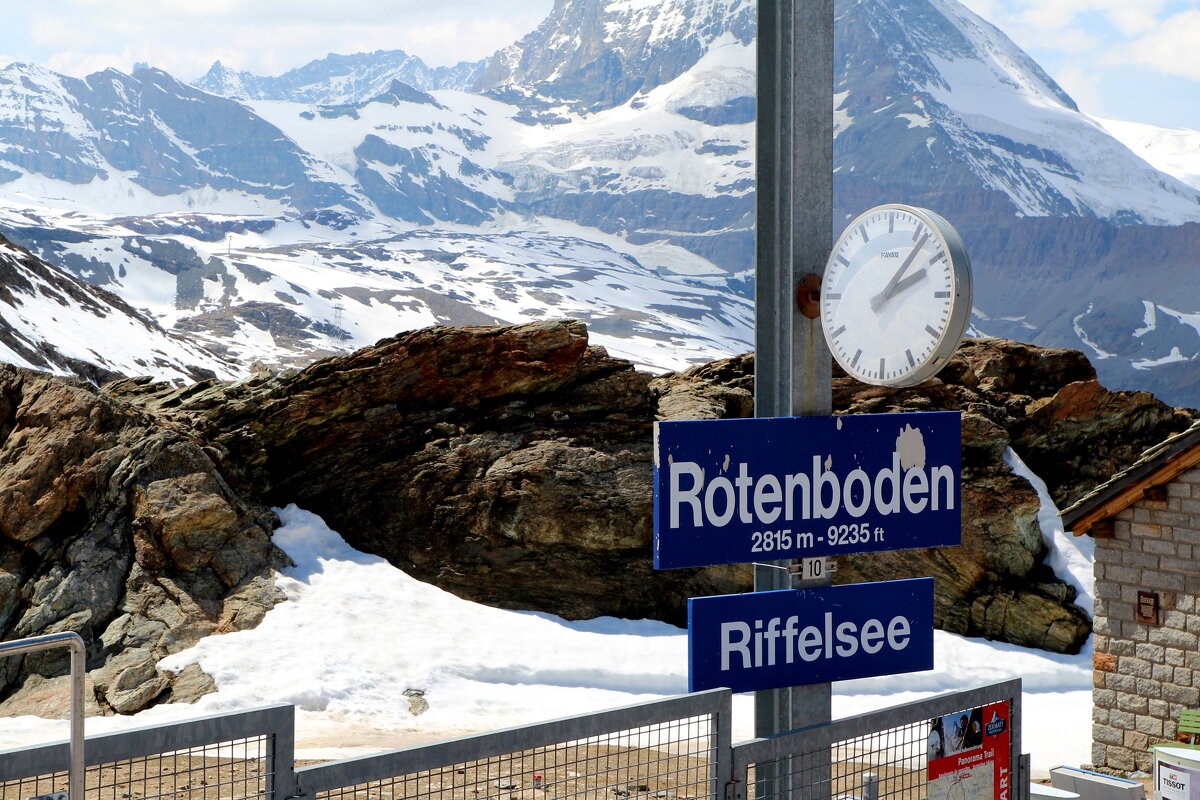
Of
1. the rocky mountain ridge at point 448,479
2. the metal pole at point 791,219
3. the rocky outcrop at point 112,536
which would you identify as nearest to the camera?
the metal pole at point 791,219

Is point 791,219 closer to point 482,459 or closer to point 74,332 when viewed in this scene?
point 482,459

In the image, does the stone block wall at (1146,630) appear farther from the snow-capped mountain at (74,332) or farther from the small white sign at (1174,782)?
the snow-capped mountain at (74,332)

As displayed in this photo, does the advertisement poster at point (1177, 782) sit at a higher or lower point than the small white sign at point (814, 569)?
lower

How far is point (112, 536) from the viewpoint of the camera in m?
17.5

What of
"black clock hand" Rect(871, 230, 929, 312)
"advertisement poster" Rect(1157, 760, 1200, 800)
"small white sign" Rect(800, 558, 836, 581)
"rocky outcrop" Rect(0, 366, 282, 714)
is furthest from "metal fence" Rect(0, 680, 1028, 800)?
"rocky outcrop" Rect(0, 366, 282, 714)

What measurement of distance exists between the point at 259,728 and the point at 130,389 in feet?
69.2

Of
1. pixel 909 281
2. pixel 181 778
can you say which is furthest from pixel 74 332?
pixel 909 281

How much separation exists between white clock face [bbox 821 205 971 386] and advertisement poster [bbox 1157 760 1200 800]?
6.02 meters

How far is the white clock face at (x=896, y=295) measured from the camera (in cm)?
455

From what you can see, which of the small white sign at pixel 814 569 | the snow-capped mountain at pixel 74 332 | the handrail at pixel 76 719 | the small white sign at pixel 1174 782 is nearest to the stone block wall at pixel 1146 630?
the small white sign at pixel 1174 782

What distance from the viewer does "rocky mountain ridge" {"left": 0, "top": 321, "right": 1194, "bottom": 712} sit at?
17.1m

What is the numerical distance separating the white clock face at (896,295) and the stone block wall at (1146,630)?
33.7 feet

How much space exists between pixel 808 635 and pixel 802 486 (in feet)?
2.18

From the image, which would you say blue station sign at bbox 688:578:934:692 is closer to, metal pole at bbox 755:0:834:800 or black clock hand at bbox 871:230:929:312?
metal pole at bbox 755:0:834:800
